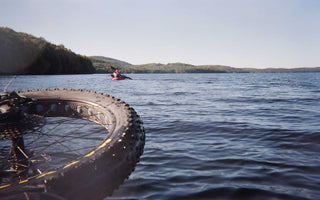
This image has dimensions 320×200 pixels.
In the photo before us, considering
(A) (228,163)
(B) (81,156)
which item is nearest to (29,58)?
(A) (228,163)

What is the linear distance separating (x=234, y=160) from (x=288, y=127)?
3981 mm

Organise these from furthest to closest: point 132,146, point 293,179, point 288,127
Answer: point 288,127 → point 293,179 → point 132,146

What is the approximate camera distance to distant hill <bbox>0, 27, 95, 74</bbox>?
228 feet

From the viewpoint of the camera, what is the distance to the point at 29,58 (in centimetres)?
Answer: 7681

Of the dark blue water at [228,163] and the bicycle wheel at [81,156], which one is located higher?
the bicycle wheel at [81,156]

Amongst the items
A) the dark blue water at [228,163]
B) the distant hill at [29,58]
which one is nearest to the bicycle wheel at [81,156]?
the dark blue water at [228,163]

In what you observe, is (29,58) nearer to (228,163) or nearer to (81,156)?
(228,163)

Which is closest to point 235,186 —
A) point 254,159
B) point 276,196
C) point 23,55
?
point 276,196

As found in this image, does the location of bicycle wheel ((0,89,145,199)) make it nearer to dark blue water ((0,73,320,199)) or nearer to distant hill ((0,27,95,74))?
dark blue water ((0,73,320,199))

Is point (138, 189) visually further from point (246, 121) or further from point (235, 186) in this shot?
point (246, 121)

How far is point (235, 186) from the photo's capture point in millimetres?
3395

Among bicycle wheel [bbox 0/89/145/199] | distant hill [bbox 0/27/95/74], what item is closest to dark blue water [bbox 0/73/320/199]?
bicycle wheel [bbox 0/89/145/199]

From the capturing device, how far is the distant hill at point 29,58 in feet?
228

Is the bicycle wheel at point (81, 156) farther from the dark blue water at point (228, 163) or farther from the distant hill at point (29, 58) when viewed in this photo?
the distant hill at point (29, 58)
